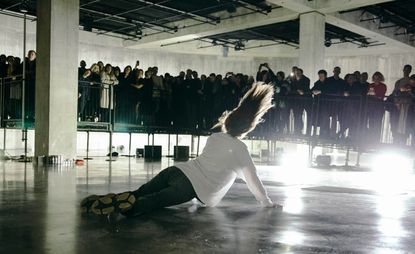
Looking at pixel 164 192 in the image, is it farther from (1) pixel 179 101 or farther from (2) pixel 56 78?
(1) pixel 179 101

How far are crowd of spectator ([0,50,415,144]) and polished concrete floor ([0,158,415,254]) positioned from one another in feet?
18.2

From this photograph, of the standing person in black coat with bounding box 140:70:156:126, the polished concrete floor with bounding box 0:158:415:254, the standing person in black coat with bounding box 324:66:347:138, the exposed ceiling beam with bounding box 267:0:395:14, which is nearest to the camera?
the polished concrete floor with bounding box 0:158:415:254

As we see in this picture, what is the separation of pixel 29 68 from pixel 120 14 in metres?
9.15

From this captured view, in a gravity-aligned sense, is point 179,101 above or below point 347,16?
below

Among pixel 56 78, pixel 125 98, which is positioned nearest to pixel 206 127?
pixel 125 98

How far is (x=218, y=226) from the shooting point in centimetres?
401

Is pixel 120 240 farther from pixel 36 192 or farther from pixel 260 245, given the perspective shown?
pixel 36 192

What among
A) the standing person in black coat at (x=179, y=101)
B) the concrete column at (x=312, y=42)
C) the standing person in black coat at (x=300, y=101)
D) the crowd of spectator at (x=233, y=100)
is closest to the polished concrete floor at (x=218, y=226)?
the crowd of spectator at (x=233, y=100)

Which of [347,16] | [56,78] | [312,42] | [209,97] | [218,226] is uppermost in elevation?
[347,16]

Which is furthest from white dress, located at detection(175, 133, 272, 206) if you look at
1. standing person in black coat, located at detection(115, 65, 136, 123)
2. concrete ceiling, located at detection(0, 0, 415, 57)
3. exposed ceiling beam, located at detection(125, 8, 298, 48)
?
exposed ceiling beam, located at detection(125, 8, 298, 48)

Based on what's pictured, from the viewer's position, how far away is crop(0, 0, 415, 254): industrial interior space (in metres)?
3.91

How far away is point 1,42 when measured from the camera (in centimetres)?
2133

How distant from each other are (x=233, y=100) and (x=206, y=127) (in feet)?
5.28

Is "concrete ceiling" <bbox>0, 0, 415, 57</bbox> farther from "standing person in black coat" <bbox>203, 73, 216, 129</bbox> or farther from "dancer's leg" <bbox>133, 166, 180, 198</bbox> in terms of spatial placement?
"dancer's leg" <bbox>133, 166, 180, 198</bbox>
